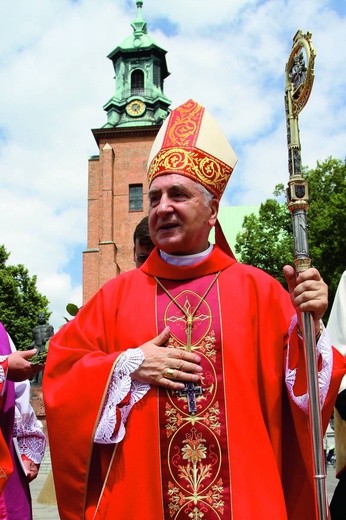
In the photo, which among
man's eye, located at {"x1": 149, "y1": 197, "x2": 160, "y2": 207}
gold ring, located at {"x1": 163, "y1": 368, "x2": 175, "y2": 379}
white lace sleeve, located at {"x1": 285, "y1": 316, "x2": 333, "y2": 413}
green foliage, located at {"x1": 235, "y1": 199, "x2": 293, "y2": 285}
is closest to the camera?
white lace sleeve, located at {"x1": 285, "y1": 316, "x2": 333, "y2": 413}

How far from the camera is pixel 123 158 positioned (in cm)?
4450

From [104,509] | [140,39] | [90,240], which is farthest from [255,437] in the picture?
[140,39]

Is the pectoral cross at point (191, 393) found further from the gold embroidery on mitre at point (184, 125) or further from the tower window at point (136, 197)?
the tower window at point (136, 197)

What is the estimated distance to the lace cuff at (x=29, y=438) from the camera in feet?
15.5

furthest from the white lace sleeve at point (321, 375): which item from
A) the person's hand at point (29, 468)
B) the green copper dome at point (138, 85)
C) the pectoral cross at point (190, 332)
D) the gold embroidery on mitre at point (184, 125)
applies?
the green copper dome at point (138, 85)

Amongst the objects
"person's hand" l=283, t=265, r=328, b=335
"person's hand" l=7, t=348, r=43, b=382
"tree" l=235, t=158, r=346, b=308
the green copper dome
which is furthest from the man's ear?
the green copper dome

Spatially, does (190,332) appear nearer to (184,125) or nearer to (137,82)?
(184,125)

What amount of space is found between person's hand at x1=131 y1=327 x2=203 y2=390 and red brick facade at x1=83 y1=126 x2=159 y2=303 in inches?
1536

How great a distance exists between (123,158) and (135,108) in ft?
A: 12.0

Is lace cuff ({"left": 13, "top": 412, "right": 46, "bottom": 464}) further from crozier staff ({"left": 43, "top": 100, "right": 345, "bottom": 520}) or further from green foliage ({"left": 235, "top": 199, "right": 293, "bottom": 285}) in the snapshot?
green foliage ({"left": 235, "top": 199, "right": 293, "bottom": 285})

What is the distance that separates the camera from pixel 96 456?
10.8 feet

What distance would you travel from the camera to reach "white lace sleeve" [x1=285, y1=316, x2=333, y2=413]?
307cm

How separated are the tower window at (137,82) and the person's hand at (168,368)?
44.3m

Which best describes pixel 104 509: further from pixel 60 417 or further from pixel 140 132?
pixel 140 132
